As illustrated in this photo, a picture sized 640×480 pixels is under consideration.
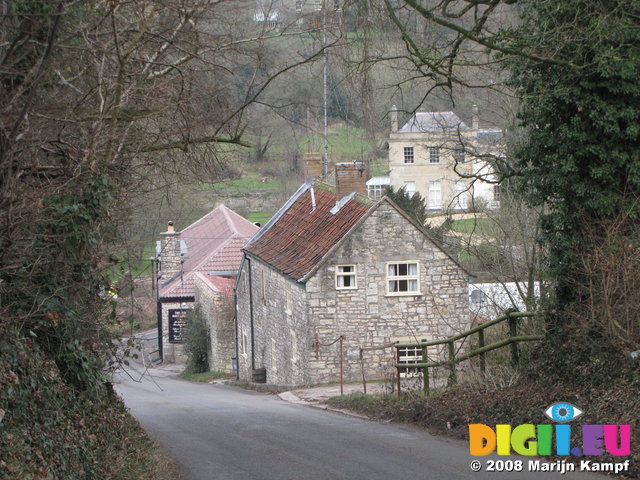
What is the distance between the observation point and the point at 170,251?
41812mm

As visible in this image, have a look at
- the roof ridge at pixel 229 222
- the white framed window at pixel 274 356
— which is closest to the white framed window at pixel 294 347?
the white framed window at pixel 274 356

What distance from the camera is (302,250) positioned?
2758cm

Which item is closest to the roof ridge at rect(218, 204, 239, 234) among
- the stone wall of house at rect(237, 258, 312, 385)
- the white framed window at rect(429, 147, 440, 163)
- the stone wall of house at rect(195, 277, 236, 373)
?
the stone wall of house at rect(195, 277, 236, 373)

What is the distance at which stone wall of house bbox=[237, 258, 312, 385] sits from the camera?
26328 millimetres

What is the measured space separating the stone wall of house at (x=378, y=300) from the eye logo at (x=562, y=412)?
15.1 metres

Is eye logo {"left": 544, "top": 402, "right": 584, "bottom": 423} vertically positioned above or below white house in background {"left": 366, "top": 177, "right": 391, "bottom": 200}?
below

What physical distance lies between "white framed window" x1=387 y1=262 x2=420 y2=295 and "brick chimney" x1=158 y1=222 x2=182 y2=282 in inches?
616

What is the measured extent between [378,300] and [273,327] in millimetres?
4859

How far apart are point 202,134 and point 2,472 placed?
21.0 ft

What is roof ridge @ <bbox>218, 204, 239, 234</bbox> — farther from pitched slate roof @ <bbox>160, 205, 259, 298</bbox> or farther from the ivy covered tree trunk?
the ivy covered tree trunk

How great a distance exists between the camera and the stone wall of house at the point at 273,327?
86.4ft

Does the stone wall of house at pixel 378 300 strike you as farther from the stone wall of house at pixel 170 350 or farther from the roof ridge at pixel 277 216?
the stone wall of house at pixel 170 350

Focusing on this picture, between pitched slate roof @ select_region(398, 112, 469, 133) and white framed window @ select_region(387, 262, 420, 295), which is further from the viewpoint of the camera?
white framed window @ select_region(387, 262, 420, 295)

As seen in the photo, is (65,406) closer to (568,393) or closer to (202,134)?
(202,134)
